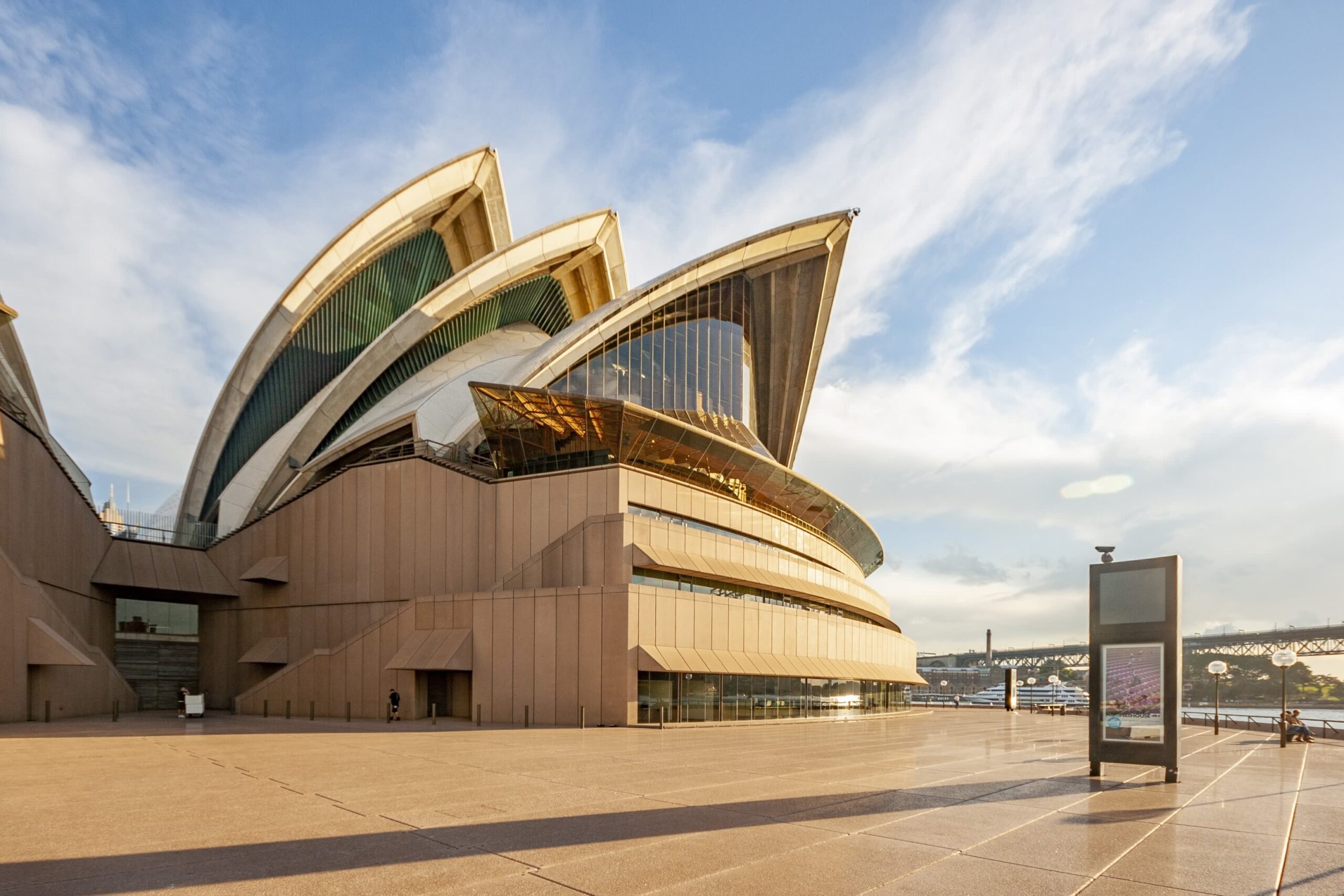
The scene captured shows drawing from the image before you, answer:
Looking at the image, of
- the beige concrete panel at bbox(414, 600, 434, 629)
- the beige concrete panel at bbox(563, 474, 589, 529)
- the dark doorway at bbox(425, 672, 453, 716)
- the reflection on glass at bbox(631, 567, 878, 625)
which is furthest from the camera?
the beige concrete panel at bbox(563, 474, 589, 529)

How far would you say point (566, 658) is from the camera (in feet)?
82.4

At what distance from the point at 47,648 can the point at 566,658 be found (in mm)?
13586

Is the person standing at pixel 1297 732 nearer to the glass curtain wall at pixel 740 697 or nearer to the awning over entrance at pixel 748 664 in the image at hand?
the awning over entrance at pixel 748 664

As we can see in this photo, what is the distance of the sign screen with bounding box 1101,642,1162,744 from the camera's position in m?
12.4

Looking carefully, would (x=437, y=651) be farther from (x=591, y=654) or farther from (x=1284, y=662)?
(x=1284, y=662)

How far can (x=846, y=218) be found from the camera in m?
45.5

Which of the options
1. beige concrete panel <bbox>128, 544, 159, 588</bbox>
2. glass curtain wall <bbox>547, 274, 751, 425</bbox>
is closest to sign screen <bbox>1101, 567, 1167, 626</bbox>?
glass curtain wall <bbox>547, 274, 751, 425</bbox>

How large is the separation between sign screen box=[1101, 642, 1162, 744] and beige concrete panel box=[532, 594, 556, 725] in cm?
1596

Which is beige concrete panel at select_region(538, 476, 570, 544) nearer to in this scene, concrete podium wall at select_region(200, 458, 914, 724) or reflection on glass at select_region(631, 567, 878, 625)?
concrete podium wall at select_region(200, 458, 914, 724)

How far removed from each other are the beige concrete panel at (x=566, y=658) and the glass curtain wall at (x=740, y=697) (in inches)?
73.2

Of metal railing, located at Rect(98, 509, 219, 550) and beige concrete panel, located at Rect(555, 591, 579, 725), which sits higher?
metal railing, located at Rect(98, 509, 219, 550)

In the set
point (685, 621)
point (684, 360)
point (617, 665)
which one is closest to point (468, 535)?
point (617, 665)

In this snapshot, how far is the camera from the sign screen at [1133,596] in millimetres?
12328

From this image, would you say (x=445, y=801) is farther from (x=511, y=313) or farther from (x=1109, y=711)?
(x=511, y=313)
